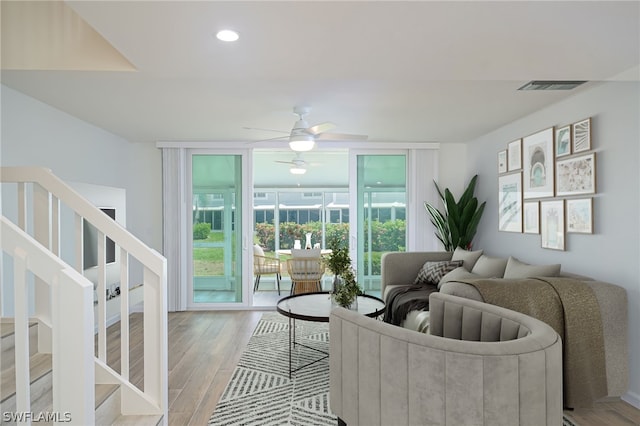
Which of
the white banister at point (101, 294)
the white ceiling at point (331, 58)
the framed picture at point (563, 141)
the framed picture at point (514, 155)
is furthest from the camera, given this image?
the framed picture at point (514, 155)

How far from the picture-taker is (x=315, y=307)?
3814mm

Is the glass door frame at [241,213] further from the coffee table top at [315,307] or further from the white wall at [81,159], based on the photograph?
the coffee table top at [315,307]

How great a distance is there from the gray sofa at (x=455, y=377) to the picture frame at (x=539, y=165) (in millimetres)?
2470

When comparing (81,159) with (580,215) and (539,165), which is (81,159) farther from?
(580,215)

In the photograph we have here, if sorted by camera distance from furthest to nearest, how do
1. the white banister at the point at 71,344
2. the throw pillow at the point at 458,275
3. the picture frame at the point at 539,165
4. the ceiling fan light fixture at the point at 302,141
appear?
1. the throw pillow at the point at 458,275
2. the ceiling fan light fixture at the point at 302,141
3. the picture frame at the point at 539,165
4. the white banister at the point at 71,344

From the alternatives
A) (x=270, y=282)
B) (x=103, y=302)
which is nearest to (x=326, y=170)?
(x=270, y=282)

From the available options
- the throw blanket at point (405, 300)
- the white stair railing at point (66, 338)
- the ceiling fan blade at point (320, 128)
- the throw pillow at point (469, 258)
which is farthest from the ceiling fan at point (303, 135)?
the white stair railing at point (66, 338)

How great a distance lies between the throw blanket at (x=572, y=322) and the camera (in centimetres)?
273

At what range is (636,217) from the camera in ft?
9.76

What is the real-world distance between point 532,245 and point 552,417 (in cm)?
299

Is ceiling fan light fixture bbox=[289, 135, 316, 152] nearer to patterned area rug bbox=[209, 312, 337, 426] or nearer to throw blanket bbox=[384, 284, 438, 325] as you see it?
throw blanket bbox=[384, 284, 438, 325]

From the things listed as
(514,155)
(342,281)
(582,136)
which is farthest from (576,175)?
(342,281)

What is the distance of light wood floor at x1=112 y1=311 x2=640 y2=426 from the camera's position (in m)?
2.80

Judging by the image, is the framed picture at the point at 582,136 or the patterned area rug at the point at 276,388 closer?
the patterned area rug at the point at 276,388
